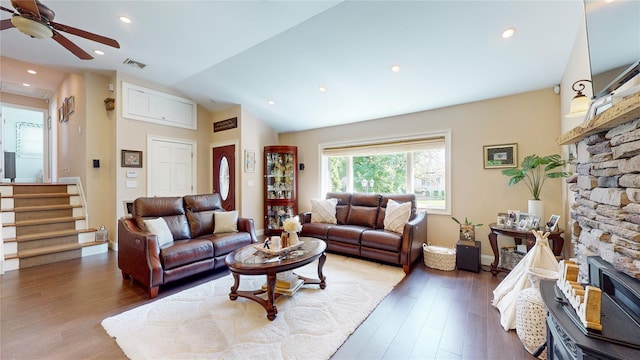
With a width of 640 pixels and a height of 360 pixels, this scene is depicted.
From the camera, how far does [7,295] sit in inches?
99.9

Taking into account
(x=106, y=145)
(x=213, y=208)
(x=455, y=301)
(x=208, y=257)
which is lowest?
(x=455, y=301)

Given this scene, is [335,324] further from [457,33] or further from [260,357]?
[457,33]

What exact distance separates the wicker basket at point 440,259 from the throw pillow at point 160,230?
134 inches

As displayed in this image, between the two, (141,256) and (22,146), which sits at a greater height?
(22,146)

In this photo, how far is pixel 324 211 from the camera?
4.34m

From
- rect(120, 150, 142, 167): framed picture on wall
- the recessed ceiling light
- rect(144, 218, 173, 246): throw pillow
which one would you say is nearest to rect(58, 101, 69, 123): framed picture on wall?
rect(120, 150, 142, 167): framed picture on wall

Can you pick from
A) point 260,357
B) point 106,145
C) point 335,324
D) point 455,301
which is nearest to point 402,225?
point 455,301

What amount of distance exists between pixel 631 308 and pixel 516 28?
238 centimetres

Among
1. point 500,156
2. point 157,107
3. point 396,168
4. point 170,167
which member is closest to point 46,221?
point 170,167

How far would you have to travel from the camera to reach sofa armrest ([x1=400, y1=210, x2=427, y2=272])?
3.12m

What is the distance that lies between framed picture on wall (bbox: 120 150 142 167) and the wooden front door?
1.41 meters

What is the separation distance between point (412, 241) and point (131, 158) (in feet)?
16.5

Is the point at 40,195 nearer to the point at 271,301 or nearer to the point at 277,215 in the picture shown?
the point at 277,215

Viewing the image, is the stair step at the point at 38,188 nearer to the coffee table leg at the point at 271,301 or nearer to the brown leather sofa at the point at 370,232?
the brown leather sofa at the point at 370,232
